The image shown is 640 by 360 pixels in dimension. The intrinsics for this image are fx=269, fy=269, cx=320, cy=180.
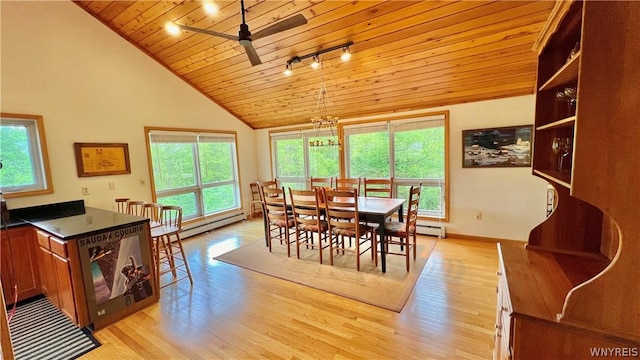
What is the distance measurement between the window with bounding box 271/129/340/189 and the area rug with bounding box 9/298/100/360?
4095 millimetres

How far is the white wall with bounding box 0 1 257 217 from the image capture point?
116 inches

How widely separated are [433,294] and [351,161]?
9.42 ft

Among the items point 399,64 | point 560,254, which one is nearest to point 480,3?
point 399,64

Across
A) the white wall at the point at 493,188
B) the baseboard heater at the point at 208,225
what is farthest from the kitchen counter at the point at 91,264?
the white wall at the point at 493,188

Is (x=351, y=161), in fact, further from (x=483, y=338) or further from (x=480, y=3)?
(x=483, y=338)

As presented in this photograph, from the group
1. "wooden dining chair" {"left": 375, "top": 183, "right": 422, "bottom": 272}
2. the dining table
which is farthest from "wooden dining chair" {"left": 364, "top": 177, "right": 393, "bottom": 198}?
"wooden dining chair" {"left": 375, "top": 183, "right": 422, "bottom": 272}

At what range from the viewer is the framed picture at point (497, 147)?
11.8ft

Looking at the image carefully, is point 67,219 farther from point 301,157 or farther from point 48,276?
point 301,157

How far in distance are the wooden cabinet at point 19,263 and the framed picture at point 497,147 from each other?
5298 mm

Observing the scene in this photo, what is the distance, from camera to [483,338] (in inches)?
78.7

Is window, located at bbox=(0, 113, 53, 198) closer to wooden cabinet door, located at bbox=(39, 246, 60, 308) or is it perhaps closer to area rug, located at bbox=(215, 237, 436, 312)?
wooden cabinet door, located at bbox=(39, 246, 60, 308)

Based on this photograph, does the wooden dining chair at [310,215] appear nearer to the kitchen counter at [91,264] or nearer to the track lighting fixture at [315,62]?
the track lighting fixture at [315,62]

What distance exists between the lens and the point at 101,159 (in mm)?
3635

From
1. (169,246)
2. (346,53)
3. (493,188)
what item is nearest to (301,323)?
(169,246)
